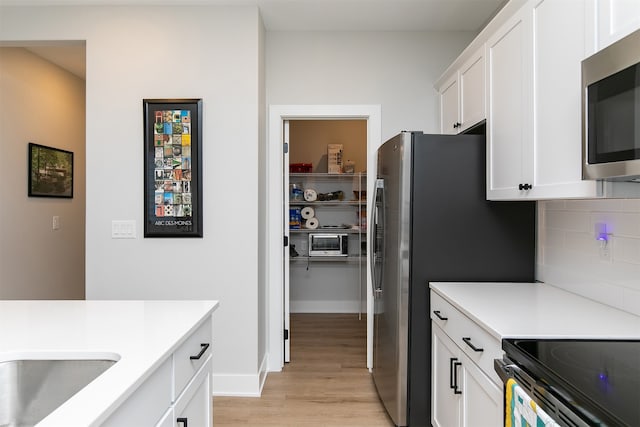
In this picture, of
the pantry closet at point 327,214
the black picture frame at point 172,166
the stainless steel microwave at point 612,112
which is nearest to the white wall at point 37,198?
the black picture frame at point 172,166

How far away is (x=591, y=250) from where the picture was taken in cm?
188

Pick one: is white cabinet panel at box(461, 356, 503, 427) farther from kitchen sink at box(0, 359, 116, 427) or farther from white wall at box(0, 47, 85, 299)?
white wall at box(0, 47, 85, 299)

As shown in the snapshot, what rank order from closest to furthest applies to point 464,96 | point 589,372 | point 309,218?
A: 1. point 589,372
2. point 464,96
3. point 309,218

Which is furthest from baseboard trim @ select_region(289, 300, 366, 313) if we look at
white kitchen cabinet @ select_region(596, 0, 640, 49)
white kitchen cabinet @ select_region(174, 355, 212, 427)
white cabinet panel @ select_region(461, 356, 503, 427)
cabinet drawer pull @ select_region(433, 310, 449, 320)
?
white kitchen cabinet @ select_region(596, 0, 640, 49)

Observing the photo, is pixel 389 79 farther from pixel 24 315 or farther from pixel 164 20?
pixel 24 315

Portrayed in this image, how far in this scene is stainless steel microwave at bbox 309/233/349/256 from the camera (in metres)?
4.86

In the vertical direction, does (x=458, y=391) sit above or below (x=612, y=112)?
below

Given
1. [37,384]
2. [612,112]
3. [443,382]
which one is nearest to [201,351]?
[37,384]

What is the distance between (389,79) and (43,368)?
290 cm

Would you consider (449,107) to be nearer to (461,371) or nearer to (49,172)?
(461,371)

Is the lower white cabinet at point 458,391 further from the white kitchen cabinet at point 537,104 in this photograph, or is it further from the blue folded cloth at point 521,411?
the white kitchen cabinet at point 537,104

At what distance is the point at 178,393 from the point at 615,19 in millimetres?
1820

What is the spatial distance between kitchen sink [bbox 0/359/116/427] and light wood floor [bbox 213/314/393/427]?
151cm

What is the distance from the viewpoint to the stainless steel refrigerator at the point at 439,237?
2283mm
